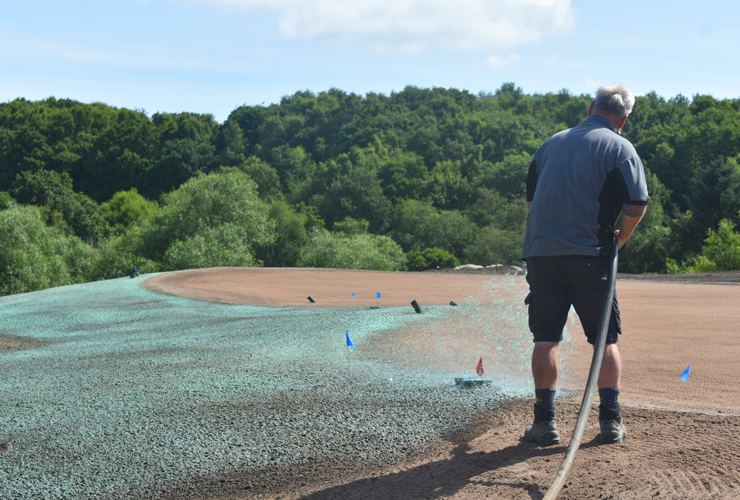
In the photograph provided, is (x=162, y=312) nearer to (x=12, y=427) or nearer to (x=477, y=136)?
(x=12, y=427)

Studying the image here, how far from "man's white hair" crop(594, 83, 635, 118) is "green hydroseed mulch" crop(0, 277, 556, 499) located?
217 cm

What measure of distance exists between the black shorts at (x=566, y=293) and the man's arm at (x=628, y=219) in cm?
Answer: 20

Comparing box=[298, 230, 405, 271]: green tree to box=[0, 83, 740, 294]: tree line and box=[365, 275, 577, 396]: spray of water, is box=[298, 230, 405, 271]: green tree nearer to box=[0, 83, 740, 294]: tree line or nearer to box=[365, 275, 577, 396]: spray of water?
box=[0, 83, 740, 294]: tree line

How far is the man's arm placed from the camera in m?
3.15

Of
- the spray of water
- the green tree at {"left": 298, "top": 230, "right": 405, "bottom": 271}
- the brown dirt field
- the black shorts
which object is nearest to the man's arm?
the black shorts

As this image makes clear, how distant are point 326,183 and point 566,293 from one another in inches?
2983

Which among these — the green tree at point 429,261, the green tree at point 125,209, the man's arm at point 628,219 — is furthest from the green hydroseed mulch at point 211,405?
the green tree at point 125,209

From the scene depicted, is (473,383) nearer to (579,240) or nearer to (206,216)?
(579,240)

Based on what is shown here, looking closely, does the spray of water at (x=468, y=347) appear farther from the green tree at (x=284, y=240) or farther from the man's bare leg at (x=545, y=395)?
the green tree at (x=284, y=240)

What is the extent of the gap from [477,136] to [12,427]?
91.6 meters

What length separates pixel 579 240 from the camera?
315 cm

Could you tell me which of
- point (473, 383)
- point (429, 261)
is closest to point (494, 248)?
point (429, 261)

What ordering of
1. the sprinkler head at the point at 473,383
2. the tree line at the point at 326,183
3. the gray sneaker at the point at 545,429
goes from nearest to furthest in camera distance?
the gray sneaker at the point at 545,429 < the sprinkler head at the point at 473,383 < the tree line at the point at 326,183

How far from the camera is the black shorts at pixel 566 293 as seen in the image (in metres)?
3.14
